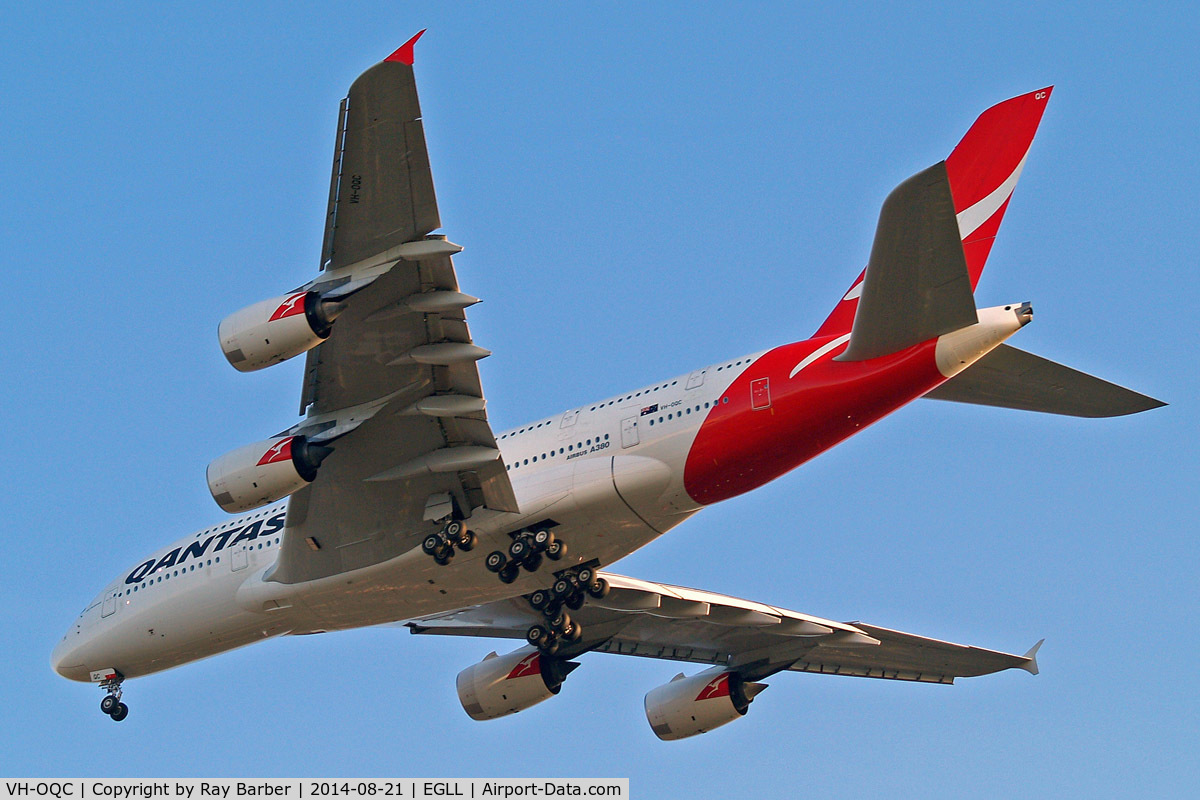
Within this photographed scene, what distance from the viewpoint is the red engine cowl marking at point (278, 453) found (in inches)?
882

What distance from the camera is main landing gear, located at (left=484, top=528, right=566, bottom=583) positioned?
78.5ft

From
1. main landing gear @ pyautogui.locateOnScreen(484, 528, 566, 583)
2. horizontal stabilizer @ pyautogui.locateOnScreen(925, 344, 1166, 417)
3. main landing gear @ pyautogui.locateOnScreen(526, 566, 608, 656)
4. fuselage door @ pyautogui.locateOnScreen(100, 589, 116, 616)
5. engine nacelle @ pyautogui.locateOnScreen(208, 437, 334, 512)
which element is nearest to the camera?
horizontal stabilizer @ pyautogui.locateOnScreen(925, 344, 1166, 417)

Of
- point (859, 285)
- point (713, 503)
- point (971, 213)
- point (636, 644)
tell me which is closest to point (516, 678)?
point (636, 644)

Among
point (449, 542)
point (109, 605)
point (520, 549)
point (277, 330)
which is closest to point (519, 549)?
point (520, 549)

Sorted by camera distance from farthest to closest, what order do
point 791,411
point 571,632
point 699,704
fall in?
point 699,704 → point 571,632 → point 791,411

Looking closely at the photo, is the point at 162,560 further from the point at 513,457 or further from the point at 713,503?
the point at 713,503

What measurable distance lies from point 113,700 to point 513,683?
7.69 metres

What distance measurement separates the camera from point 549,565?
2452 cm

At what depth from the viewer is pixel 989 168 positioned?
2419 centimetres

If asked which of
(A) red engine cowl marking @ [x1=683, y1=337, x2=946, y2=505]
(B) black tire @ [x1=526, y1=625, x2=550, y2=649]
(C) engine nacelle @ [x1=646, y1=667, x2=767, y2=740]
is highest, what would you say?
(A) red engine cowl marking @ [x1=683, y1=337, x2=946, y2=505]

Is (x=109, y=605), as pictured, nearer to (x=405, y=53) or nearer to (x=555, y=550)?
(x=555, y=550)

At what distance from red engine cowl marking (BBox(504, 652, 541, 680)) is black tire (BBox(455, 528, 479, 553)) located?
6409 mm

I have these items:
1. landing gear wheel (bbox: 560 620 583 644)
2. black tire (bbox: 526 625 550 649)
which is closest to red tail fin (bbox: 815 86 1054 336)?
landing gear wheel (bbox: 560 620 583 644)

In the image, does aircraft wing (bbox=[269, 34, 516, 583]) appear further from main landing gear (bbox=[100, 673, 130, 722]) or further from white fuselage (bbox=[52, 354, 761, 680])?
main landing gear (bbox=[100, 673, 130, 722])
